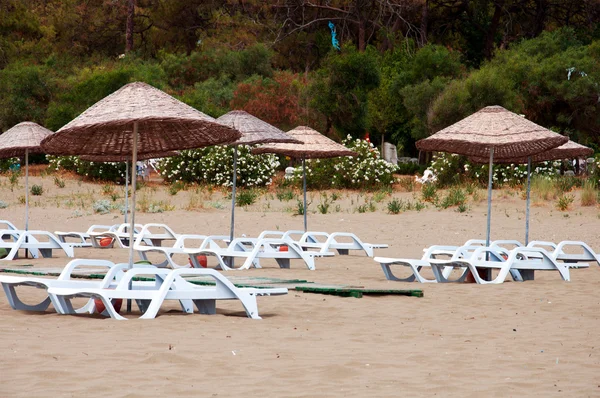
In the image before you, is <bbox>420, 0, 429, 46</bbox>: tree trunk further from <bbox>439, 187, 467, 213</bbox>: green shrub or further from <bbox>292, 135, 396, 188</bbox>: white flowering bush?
<bbox>439, 187, 467, 213</bbox>: green shrub

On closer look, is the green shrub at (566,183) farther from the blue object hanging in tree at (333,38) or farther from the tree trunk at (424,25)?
the blue object hanging in tree at (333,38)

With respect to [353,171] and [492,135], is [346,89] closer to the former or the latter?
[353,171]

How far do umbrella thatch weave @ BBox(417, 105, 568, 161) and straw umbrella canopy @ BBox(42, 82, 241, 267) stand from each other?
11.3 feet

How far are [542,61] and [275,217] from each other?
16.2 metres

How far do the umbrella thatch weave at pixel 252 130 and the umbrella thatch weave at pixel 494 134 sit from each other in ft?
7.60

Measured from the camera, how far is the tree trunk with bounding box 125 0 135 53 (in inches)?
1590

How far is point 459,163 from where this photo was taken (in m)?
23.1

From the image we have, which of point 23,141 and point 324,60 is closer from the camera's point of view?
point 23,141

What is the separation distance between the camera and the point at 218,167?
24.1 m

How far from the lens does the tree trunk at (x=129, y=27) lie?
132 ft

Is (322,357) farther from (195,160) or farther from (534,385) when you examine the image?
(195,160)

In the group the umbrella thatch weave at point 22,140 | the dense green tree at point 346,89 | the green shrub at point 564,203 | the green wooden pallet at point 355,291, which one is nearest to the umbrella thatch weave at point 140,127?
the green wooden pallet at point 355,291

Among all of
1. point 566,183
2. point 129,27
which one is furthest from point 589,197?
point 129,27

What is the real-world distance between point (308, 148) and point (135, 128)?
7.48 meters
